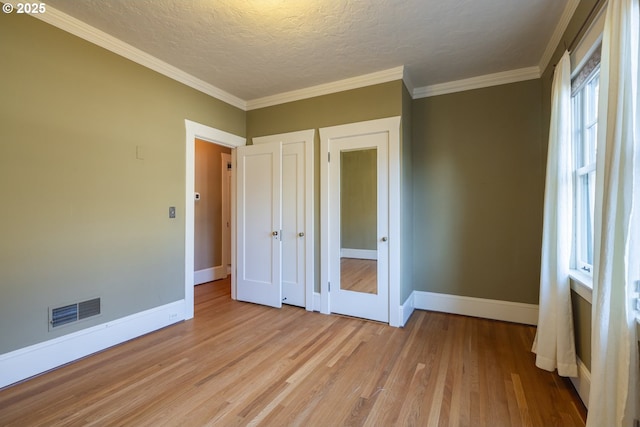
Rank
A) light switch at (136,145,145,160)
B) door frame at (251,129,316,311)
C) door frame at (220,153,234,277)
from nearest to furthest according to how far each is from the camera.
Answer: light switch at (136,145,145,160) → door frame at (251,129,316,311) → door frame at (220,153,234,277)

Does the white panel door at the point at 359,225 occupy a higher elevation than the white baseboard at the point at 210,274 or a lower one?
higher

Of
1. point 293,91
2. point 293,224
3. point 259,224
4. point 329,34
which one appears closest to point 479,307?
point 293,224

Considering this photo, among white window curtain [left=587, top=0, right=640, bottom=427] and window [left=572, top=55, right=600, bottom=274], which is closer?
white window curtain [left=587, top=0, right=640, bottom=427]

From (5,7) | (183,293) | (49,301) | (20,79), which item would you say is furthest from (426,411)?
(5,7)

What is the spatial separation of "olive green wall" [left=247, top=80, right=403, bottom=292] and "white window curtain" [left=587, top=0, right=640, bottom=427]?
6.18 feet

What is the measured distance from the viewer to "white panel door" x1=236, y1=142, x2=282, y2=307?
3693 millimetres

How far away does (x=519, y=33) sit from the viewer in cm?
245

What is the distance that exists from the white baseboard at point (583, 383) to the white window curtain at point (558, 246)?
0.05 meters

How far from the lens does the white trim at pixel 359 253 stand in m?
3.27

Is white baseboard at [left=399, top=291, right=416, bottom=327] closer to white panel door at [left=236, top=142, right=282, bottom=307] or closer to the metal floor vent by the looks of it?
white panel door at [left=236, top=142, right=282, bottom=307]

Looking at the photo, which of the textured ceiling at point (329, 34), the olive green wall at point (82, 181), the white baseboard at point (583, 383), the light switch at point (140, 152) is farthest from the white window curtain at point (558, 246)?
the light switch at point (140, 152)

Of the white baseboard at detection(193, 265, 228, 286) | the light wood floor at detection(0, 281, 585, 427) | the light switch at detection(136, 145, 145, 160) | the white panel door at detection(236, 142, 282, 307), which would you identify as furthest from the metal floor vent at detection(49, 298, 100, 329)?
the white baseboard at detection(193, 265, 228, 286)

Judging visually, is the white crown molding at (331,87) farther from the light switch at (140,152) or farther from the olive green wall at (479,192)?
the light switch at (140,152)

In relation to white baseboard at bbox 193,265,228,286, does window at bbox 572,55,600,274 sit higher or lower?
higher
